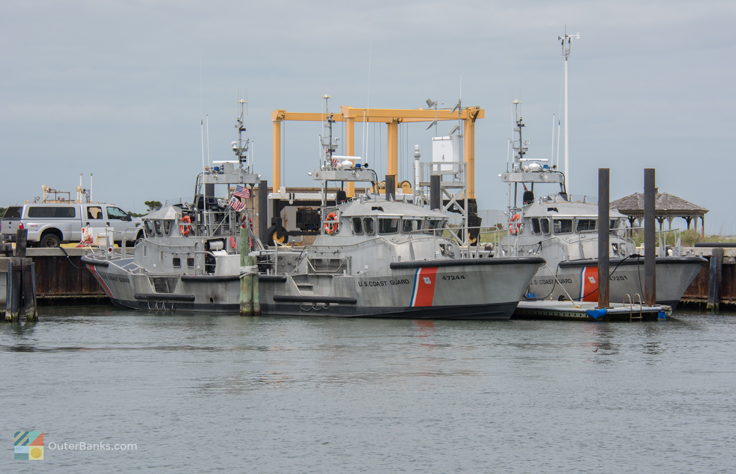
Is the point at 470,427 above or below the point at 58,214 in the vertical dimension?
below

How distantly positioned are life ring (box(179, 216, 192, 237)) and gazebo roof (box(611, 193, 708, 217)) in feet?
61.2

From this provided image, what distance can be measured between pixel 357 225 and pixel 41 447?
569 inches

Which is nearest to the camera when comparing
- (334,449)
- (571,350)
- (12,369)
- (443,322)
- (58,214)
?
(334,449)

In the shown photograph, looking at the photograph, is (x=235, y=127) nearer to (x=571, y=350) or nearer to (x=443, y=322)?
(x=443, y=322)

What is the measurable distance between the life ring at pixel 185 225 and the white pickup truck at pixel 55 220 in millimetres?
7132

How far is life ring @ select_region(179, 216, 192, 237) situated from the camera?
33.1 metres

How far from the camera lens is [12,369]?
70.8ft

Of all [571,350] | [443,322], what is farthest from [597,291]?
[571,350]

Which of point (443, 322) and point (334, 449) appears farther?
point (443, 322)

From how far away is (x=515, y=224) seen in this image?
109 feet

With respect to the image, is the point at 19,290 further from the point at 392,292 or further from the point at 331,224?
the point at 392,292

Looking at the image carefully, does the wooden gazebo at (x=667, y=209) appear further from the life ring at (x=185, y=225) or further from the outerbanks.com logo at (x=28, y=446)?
the outerbanks.com logo at (x=28, y=446)

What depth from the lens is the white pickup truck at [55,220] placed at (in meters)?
39.7

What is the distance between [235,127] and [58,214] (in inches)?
355
